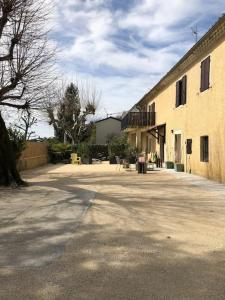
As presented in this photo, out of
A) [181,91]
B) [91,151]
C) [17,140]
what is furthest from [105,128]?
[17,140]

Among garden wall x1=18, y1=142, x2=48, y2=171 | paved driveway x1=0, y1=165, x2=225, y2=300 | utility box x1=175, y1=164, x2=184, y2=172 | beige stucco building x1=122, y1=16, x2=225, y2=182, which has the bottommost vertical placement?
paved driveway x1=0, y1=165, x2=225, y2=300

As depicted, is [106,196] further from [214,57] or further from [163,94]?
[163,94]

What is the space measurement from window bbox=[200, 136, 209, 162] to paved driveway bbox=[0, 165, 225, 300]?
22.6ft

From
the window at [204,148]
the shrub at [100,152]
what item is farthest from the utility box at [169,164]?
the shrub at [100,152]

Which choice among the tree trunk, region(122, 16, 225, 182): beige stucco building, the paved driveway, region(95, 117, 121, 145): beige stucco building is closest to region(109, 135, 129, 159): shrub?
region(122, 16, 225, 182): beige stucco building

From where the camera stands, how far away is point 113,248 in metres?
6.52

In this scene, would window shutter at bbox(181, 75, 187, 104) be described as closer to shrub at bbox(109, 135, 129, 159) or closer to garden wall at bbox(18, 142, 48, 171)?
garden wall at bbox(18, 142, 48, 171)

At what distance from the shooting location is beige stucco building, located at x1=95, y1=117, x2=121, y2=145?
60.8 meters

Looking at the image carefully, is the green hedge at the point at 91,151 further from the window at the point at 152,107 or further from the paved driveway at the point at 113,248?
the paved driveway at the point at 113,248

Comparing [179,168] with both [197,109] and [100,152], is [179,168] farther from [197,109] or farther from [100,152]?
[100,152]

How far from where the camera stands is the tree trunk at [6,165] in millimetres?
15766

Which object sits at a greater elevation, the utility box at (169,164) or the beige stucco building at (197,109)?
the beige stucco building at (197,109)

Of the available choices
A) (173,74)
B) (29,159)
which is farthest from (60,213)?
(29,159)

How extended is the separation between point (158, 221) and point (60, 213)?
218 centimetres
